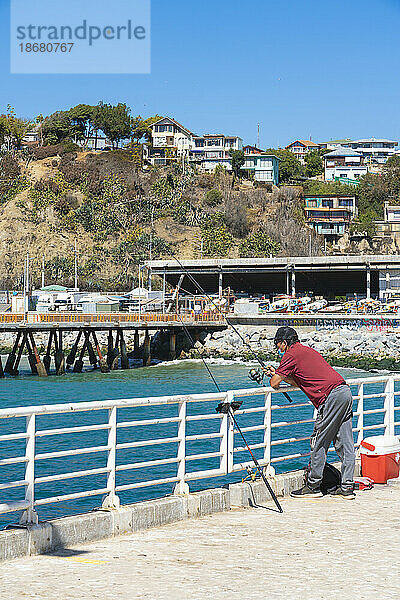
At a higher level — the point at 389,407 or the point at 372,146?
the point at 372,146

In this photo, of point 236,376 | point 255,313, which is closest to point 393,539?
point 236,376

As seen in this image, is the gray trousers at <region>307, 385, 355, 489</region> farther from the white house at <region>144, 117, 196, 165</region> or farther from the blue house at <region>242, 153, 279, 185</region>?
the white house at <region>144, 117, 196, 165</region>

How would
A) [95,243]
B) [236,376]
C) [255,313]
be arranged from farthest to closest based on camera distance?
1. [95,243]
2. [255,313]
3. [236,376]

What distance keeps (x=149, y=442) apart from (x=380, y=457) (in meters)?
3.01

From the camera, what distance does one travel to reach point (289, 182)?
4373 inches

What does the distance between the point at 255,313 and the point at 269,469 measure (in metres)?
39.5

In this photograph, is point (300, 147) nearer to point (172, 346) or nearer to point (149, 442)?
point (172, 346)

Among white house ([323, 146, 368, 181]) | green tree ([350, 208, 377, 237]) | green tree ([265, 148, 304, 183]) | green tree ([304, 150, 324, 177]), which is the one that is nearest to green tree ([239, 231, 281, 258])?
green tree ([350, 208, 377, 237])

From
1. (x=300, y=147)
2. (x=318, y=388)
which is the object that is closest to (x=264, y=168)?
(x=300, y=147)

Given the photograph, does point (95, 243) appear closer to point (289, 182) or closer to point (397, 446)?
point (289, 182)

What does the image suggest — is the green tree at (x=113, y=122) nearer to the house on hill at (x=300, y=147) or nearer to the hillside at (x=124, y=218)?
the hillside at (x=124, y=218)

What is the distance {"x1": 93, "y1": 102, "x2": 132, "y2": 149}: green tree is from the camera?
4363 inches

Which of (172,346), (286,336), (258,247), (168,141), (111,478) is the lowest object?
(172,346)

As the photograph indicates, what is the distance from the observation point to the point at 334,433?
8016mm
